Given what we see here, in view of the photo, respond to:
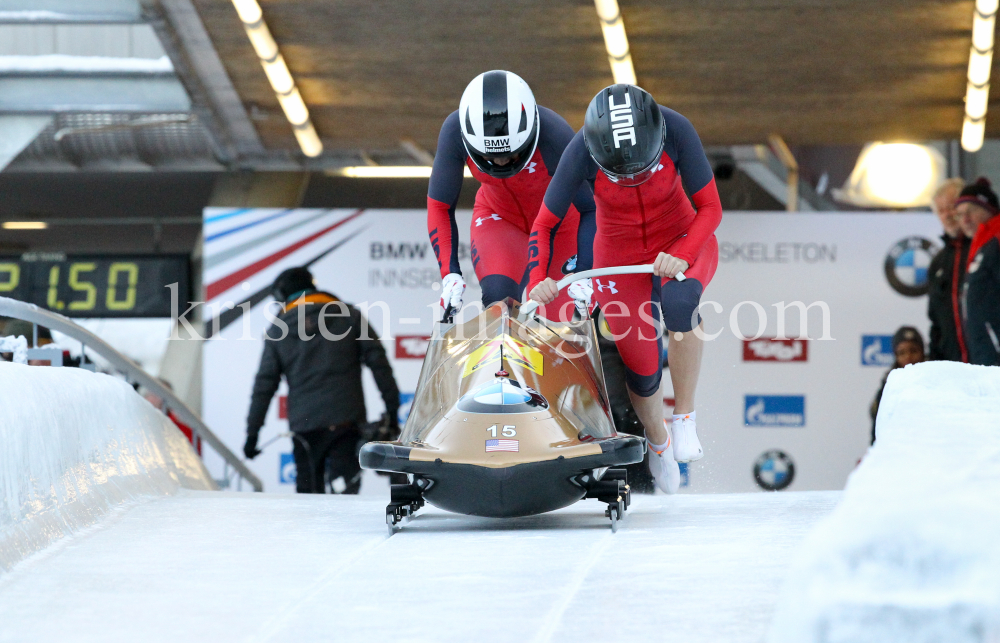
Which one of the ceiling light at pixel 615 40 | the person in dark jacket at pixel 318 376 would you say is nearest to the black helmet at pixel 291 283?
the person in dark jacket at pixel 318 376

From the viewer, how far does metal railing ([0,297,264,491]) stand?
3.81 meters

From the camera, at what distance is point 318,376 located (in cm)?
555

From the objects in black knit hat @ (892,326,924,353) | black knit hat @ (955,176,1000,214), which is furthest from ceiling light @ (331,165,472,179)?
black knit hat @ (955,176,1000,214)

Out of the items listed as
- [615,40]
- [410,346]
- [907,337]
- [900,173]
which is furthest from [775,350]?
[410,346]

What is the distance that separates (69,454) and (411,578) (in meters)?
1.44

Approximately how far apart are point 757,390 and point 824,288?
2.54ft

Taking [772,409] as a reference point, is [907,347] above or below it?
above

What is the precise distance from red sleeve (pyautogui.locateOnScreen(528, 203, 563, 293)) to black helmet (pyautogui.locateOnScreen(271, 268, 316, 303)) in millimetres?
2162

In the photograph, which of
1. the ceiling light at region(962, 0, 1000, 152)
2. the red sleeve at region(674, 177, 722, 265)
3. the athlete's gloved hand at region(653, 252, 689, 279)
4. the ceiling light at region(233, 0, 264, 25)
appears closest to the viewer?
the athlete's gloved hand at region(653, 252, 689, 279)

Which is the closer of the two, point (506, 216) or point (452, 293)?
point (452, 293)

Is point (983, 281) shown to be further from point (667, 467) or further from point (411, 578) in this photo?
point (411, 578)

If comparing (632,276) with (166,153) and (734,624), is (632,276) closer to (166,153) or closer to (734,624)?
(734,624)

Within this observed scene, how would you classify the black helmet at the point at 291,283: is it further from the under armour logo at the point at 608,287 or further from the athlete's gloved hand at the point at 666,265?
the athlete's gloved hand at the point at 666,265

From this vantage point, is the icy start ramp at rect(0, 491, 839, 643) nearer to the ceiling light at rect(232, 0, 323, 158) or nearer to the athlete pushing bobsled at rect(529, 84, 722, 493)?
the athlete pushing bobsled at rect(529, 84, 722, 493)
